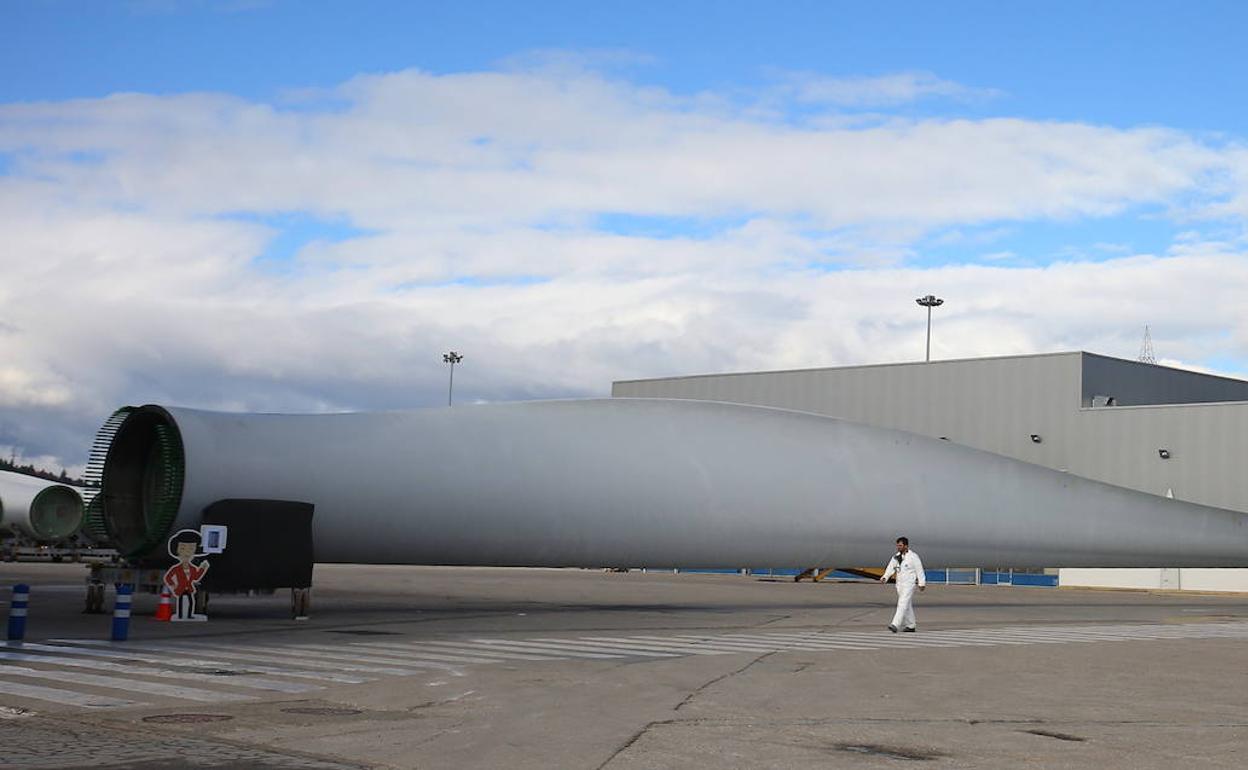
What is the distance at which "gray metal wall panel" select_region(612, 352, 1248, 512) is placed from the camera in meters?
53.4

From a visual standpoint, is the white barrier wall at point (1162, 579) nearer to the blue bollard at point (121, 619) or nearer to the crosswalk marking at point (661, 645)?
the crosswalk marking at point (661, 645)

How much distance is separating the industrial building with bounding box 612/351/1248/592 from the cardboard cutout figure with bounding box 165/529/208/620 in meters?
28.8

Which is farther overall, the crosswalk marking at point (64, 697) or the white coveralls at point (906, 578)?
the white coveralls at point (906, 578)

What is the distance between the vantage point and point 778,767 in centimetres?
968

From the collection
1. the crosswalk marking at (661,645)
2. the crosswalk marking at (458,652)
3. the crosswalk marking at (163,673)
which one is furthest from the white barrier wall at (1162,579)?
the crosswalk marking at (163,673)

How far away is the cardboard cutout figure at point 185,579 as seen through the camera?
2439 cm

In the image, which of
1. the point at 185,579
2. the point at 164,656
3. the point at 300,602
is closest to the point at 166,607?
the point at 185,579

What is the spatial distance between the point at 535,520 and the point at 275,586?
5.45 meters

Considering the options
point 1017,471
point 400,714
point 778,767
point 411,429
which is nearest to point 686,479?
point 411,429

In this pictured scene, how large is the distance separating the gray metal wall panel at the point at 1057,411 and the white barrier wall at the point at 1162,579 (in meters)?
3.77

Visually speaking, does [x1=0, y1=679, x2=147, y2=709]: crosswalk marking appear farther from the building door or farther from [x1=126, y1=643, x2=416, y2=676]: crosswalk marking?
the building door

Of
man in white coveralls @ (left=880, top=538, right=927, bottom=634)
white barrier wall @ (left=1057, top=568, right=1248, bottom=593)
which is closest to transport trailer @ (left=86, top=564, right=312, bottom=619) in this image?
man in white coveralls @ (left=880, top=538, right=927, bottom=634)

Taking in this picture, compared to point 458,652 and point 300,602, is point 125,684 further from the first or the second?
point 300,602

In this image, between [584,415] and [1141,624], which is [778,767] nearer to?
[584,415]
